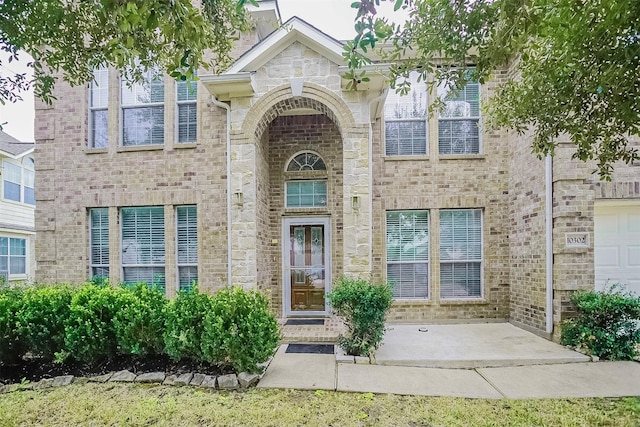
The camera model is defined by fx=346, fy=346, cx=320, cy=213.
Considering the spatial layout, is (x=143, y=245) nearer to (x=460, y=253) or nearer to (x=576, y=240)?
(x=460, y=253)

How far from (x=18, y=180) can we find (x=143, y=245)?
10446mm

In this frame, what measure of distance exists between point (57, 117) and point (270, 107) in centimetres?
494

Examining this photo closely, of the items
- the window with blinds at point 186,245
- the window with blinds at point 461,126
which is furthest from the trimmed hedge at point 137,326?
the window with blinds at point 461,126

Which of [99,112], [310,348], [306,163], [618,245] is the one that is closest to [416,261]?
[310,348]

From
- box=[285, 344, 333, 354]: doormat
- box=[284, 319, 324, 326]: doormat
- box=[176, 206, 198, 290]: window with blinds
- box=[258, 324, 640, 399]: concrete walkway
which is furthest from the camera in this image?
box=[176, 206, 198, 290]: window with blinds

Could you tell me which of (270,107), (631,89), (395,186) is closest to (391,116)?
(395,186)

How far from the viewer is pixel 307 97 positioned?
6.30m

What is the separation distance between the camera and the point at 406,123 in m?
7.69

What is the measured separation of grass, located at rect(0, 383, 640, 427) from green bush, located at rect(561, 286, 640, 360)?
1494 mm

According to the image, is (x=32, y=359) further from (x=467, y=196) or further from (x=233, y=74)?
(x=467, y=196)

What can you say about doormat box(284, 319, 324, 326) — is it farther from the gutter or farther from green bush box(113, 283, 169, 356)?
the gutter

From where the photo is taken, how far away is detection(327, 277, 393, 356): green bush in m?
5.19

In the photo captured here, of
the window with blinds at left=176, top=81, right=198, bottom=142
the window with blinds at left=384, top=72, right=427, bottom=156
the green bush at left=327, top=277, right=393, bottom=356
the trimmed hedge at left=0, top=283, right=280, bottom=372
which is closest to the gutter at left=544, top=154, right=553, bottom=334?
the window with blinds at left=384, top=72, right=427, bottom=156

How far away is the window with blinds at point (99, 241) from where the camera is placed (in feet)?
24.8
